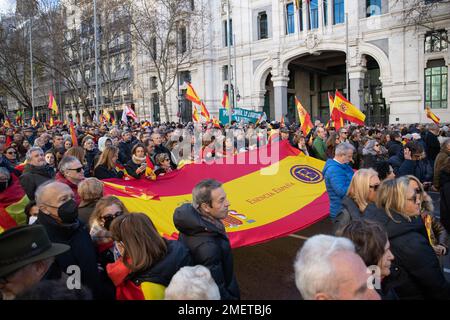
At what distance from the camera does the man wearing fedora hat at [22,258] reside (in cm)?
200

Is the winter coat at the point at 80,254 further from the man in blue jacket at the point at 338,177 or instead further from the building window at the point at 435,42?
the building window at the point at 435,42

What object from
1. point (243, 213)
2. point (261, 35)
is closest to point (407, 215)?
point (243, 213)

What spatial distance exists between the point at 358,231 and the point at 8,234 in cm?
208

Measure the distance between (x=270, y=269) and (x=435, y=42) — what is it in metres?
27.8

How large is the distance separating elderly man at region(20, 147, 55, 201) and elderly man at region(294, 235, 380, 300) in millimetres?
4190

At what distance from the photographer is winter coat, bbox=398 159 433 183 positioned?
6.30m

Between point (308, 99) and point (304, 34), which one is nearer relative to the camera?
point (304, 34)

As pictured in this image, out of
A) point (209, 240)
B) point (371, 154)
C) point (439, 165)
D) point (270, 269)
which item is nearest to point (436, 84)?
point (371, 154)

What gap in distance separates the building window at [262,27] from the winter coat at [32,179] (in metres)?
32.9

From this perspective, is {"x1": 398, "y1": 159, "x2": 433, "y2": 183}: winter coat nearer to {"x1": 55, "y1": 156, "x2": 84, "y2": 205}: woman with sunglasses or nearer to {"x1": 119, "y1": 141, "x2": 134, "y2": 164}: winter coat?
{"x1": 55, "y1": 156, "x2": 84, "y2": 205}: woman with sunglasses

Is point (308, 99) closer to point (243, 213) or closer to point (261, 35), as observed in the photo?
point (261, 35)

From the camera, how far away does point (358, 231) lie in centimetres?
252

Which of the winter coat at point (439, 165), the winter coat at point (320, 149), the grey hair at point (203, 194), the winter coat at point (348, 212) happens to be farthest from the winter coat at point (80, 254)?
the winter coat at point (320, 149)

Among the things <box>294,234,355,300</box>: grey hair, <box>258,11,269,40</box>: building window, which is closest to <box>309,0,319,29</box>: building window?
<box>258,11,269,40</box>: building window
